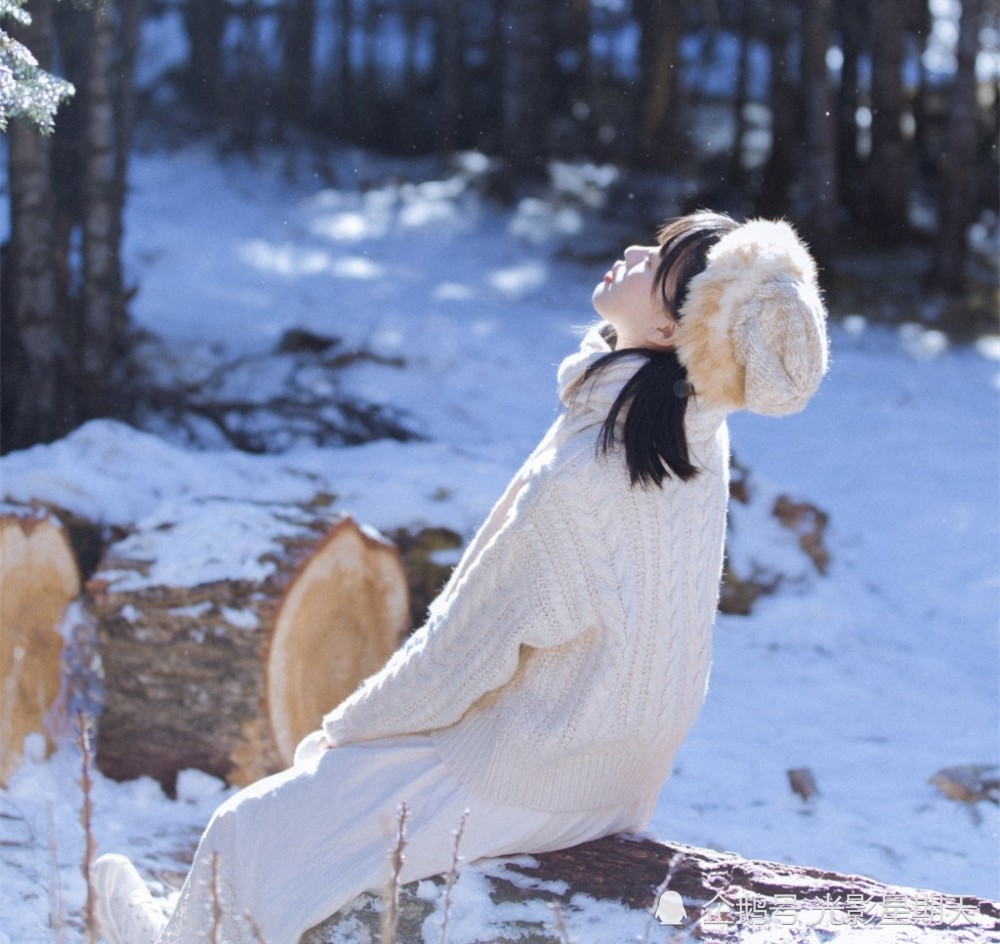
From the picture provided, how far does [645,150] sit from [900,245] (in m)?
2.70

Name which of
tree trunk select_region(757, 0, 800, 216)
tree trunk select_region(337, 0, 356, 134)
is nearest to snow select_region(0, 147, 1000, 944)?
tree trunk select_region(757, 0, 800, 216)

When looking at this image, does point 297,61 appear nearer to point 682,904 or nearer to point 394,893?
point 682,904

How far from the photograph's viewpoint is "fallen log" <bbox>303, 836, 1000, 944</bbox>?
2.29 m

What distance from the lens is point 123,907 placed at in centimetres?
266

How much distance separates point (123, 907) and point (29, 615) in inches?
53.1

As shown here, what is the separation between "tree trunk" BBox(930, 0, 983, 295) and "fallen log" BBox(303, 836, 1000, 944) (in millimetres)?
7880

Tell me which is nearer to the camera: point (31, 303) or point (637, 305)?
point (637, 305)

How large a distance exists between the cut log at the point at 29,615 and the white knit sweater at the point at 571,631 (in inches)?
61.1

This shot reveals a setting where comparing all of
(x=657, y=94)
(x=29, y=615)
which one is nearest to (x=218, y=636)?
(x=29, y=615)

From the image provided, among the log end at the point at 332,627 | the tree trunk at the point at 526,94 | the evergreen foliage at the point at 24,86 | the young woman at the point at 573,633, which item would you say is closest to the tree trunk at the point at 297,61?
the tree trunk at the point at 526,94

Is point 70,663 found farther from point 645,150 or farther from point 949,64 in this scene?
point 949,64

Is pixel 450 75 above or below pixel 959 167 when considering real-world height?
above

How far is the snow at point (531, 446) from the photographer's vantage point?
3561 mm

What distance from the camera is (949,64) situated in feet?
48.6
